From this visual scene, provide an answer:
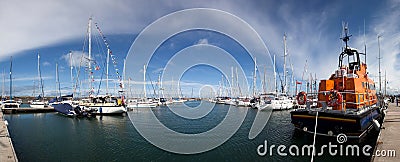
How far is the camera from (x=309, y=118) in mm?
16031

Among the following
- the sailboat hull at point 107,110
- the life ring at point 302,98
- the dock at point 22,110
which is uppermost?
the life ring at point 302,98

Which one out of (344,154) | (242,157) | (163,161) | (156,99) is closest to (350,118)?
(344,154)

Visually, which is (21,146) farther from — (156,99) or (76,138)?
(156,99)

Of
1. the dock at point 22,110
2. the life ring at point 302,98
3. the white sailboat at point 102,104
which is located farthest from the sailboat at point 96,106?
the life ring at point 302,98

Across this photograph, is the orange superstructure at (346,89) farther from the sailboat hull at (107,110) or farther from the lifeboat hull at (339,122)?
the sailboat hull at (107,110)

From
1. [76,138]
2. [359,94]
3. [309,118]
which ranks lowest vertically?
[76,138]

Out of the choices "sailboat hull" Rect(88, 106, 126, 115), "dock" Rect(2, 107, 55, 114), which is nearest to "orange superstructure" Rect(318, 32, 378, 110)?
"sailboat hull" Rect(88, 106, 126, 115)

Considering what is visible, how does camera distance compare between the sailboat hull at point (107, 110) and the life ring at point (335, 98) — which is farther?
the sailboat hull at point (107, 110)

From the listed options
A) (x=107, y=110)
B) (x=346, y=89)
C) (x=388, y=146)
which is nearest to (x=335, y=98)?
(x=346, y=89)

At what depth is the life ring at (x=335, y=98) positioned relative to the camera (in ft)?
50.3

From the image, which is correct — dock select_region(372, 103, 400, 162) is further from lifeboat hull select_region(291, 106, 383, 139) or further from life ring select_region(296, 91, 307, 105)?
life ring select_region(296, 91, 307, 105)

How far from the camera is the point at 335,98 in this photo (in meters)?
15.8

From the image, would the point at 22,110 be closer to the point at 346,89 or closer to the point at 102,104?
the point at 102,104

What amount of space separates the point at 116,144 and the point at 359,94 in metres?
19.5
